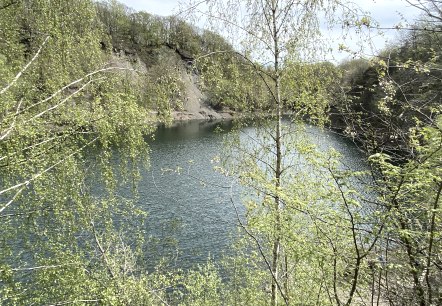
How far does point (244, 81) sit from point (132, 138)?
244 centimetres

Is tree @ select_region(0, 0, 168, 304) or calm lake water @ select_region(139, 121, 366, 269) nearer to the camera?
tree @ select_region(0, 0, 168, 304)

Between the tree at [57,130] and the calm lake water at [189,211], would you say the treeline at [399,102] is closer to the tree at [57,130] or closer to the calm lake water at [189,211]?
the calm lake water at [189,211]

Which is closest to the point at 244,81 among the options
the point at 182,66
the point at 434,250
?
the point at 182,66

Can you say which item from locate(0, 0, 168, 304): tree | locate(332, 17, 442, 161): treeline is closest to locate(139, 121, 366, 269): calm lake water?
locate(332, 17, 442, 161): treeline

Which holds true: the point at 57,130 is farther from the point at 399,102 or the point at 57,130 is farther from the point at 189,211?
the point at 189,211

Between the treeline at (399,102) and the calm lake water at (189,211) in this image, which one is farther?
the calm lake water at (189,211)

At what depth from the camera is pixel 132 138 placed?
682 centimetres

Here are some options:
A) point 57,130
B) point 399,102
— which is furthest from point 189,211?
point 399,102

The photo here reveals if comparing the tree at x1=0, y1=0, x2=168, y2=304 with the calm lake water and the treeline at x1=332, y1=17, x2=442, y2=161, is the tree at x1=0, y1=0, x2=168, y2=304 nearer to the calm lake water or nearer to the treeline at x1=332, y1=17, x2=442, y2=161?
the calm lake water

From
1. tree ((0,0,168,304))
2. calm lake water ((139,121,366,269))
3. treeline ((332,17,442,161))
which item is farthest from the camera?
calm lake water ((139,121,366,269))

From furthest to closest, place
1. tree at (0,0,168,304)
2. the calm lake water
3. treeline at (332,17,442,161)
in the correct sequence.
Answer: the calm lake water < tree at (0,0,168,304) < treeline at (332,17,442,161)

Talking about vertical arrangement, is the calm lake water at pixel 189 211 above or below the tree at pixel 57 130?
below

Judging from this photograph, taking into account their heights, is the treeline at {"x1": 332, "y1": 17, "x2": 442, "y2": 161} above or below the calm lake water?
above

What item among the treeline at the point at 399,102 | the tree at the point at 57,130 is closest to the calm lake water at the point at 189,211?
the treeline at the point at 399,102
